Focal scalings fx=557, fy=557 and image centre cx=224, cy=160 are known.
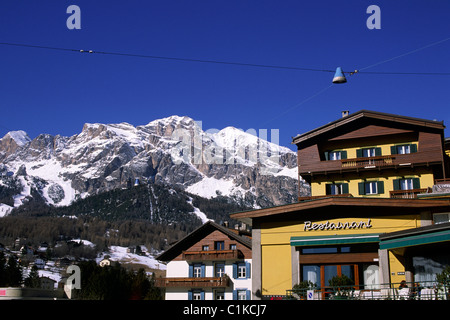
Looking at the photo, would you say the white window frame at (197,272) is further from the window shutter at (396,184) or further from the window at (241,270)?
the window shutter at (396,184)

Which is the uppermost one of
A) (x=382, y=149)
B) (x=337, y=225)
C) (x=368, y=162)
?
(x=382, y=149)

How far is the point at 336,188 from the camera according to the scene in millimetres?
40312

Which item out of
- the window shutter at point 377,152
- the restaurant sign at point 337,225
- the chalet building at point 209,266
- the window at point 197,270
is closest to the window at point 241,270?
the chalet building at point 209,266

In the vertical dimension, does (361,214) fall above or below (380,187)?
below

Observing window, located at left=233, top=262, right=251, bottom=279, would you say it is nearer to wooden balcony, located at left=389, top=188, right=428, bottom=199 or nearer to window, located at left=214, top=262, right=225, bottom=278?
window, located at left=214, top=262, right=225, bottom=278

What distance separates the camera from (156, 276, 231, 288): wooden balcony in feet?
165

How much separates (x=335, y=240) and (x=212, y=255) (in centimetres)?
2365

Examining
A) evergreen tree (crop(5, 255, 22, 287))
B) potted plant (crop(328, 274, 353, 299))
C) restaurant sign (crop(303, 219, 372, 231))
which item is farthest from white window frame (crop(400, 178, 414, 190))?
evergreen tree (crop(5, 255, 22, 287))

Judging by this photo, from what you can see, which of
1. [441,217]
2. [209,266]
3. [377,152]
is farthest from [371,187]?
[209,266]

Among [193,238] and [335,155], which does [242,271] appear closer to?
[193,238]

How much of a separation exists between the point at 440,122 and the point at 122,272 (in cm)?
8870

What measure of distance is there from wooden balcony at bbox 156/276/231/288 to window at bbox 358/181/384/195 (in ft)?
55.7

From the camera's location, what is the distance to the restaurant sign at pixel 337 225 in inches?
1188
